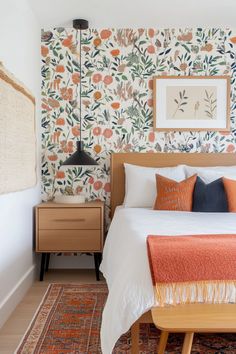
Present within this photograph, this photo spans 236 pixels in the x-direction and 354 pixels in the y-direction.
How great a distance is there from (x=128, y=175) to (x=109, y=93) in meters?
0.86

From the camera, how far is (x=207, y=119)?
3633 millimetres

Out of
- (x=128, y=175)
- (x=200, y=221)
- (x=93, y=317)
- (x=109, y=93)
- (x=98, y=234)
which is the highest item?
(x=109, y=93)

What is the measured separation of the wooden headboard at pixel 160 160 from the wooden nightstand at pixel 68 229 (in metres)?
0.45

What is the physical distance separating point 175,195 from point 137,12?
1.68m

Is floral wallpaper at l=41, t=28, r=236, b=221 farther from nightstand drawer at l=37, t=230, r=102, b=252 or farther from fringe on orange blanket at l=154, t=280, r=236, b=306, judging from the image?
fringe on orange blanket at l=154, t=280, r=236, b=306

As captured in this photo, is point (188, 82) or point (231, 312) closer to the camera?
point (231, 312)

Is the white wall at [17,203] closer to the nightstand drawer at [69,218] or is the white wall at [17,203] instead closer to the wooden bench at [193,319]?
the nightstand drawer at [69,218]

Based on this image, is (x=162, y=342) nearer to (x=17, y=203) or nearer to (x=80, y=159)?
(x=17, y=203)

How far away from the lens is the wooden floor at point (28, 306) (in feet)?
7.02

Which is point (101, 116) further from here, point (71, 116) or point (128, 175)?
point (128, 175)

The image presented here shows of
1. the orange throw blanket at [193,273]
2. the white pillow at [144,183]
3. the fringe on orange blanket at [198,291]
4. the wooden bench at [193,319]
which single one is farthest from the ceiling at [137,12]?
the wooden bench at [193,319]

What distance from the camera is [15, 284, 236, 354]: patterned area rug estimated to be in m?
2.03

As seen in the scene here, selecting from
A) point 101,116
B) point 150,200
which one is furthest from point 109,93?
point 150,200

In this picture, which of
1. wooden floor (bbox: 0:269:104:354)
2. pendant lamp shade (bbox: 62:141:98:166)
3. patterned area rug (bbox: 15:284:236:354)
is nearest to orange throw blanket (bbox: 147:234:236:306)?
patterned area rug (bbox: 15:284:236:354)
